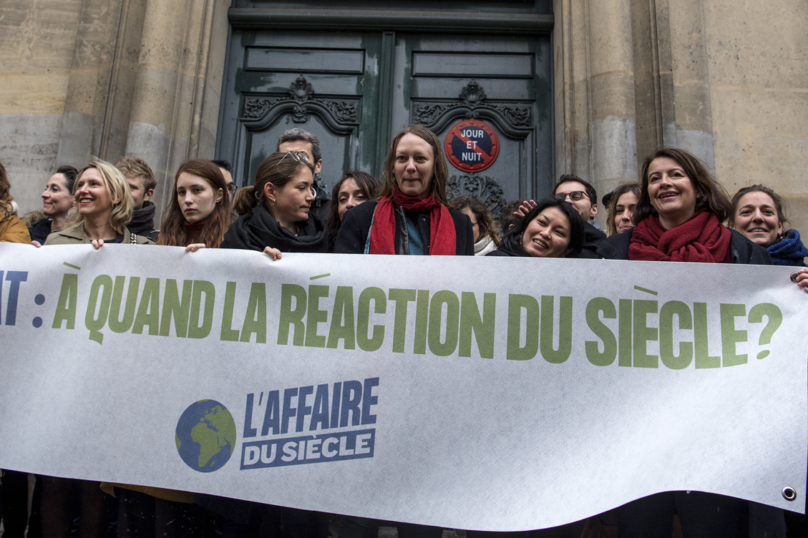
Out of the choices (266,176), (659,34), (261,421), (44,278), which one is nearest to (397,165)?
(266,176)

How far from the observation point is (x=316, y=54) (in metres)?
6.25

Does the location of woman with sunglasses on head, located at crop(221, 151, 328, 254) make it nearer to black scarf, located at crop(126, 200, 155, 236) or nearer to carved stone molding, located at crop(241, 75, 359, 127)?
black scarf, located at crop(126, 200, 155, 236)

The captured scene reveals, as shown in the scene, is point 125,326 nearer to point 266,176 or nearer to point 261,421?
point 261,421

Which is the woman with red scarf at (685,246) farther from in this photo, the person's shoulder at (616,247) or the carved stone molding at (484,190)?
the carved stone molding at (484,190)

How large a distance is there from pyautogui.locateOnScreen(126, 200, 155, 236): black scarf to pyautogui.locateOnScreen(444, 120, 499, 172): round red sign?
289 centimetres

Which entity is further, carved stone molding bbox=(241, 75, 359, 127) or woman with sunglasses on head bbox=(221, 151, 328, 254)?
carved stone molding bbox=(241, 75, 359, 127)

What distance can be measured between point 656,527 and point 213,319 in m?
1.91

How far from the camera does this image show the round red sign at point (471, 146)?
5930 mm

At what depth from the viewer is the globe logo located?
2.54 meters

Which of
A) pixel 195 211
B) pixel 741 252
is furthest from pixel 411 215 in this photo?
pixel 741 252

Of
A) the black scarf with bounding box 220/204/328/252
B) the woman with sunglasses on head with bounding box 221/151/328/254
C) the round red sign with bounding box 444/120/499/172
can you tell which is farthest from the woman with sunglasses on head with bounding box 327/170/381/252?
the round red sign with bounding box 444/120/499/172

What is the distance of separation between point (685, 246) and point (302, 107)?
4203 millimetres

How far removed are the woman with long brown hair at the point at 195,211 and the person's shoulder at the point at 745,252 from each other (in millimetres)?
2295

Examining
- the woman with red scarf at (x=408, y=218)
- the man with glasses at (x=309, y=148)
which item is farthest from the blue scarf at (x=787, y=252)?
the man with glasses at (x=309, y=148)
